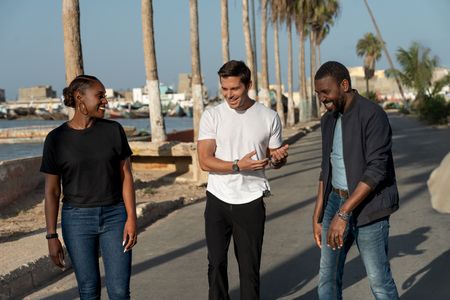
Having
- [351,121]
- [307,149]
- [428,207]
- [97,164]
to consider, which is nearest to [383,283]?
[351,121]

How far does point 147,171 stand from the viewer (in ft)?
54.5

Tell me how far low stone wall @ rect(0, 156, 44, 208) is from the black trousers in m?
7.17

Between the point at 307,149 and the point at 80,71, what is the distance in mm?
13933

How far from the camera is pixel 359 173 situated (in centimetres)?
386

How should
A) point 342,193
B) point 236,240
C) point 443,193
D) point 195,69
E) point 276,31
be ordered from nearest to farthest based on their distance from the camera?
point 342,193
point 236,240
point 443,193
point 195,69
point 276,31

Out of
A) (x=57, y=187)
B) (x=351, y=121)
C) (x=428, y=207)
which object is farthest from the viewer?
(x=428, y=207)

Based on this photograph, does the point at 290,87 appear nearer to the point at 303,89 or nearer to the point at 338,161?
the point at 303,89

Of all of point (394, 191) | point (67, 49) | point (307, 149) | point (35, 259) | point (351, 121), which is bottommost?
point (307, 149)

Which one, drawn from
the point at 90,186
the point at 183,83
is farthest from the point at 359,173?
the point at 183,83

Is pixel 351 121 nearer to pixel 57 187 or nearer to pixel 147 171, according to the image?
pixel 57 187

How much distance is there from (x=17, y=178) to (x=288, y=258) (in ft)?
20.3

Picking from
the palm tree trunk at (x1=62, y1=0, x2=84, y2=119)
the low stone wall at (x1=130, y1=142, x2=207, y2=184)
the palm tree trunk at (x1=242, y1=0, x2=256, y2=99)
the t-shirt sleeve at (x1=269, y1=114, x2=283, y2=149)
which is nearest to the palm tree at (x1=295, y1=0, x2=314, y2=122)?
the palm tree trunk at (x1=242, y1=0, x2=256, y2=99)

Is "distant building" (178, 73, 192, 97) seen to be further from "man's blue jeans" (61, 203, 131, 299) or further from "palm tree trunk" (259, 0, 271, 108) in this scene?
"man's blue jeans" (61, 203, 131, 299)

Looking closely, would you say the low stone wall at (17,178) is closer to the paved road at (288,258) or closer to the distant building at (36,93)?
the paved road at (288,258)
